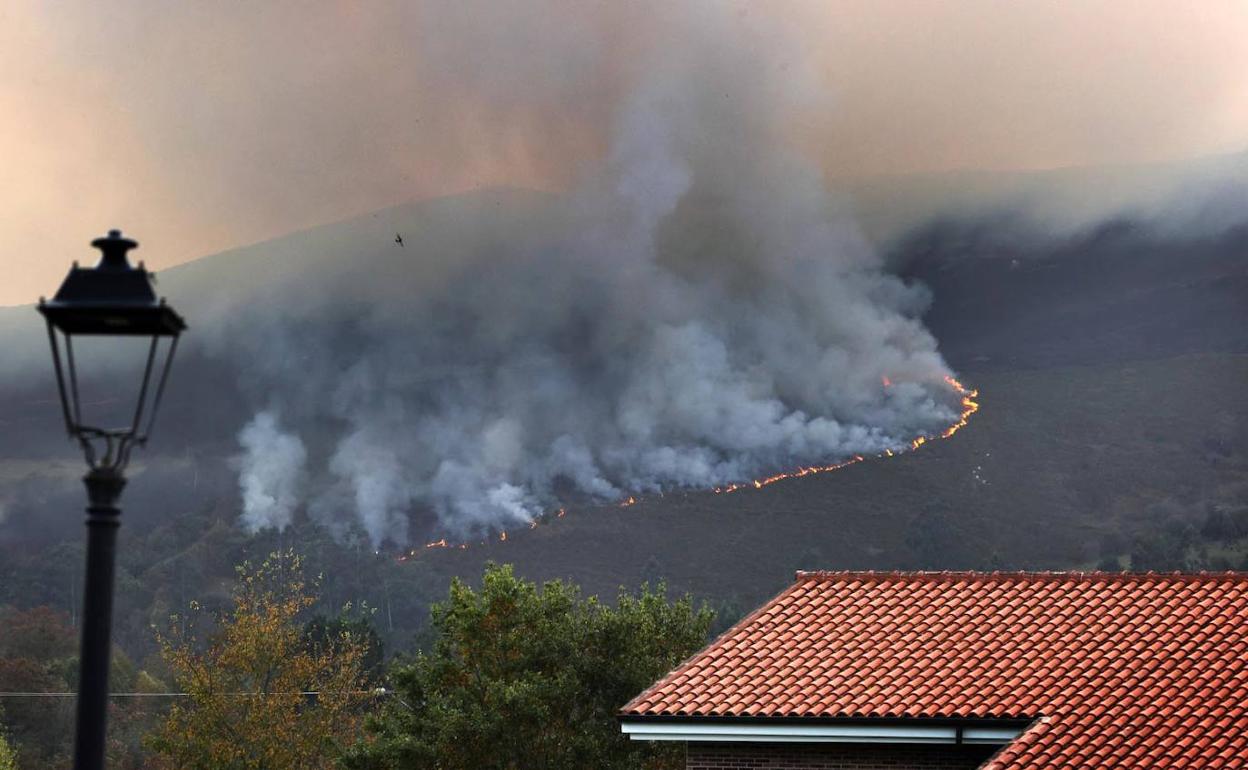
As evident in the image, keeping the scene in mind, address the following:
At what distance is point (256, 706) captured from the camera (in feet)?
167

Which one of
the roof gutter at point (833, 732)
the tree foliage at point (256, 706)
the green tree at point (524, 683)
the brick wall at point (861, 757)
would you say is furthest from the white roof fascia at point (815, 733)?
the tree foliage at point (256, 706)

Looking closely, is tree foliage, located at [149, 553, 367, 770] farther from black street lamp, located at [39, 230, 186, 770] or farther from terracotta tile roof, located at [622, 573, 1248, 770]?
black street lamp, located at [39, 230, 186, 770]

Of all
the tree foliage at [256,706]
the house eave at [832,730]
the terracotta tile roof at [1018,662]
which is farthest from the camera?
the tree foliage at [256,706]

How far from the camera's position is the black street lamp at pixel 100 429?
285 inches

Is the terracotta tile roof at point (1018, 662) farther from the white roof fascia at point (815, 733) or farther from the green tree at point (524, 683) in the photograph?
the green tree at point (524, 683)

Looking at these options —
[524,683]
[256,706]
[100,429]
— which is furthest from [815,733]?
[256,706]

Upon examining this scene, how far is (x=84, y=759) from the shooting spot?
280 inches

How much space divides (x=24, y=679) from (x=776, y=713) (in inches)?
3425

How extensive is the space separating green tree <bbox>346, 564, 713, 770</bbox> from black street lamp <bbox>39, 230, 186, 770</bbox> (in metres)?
28.8

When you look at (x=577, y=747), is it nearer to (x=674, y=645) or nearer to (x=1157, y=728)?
(x=674, y=645)

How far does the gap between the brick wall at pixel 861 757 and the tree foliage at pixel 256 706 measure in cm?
2885

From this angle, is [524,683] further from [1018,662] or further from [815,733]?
[815,733]

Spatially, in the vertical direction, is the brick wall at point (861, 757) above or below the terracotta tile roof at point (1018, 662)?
below

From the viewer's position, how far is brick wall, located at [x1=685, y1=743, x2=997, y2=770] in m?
19.6
